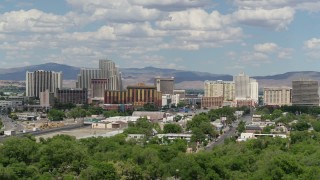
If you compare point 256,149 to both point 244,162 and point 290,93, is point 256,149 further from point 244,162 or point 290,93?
point 290,93

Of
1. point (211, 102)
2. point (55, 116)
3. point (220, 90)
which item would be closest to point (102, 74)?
point (220, 90)

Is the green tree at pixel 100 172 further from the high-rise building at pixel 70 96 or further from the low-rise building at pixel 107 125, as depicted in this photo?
the high-rise building at pixel 70 96

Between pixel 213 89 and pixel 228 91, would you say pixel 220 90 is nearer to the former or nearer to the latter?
pixel 213 89

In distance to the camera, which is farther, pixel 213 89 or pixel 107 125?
pixel 213 89

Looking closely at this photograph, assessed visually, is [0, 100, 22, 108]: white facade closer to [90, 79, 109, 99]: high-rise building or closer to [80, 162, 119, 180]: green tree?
[90, 79, 109, 99]: high-rise building

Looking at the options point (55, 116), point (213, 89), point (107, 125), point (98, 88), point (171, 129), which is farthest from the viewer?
point (213, 89)

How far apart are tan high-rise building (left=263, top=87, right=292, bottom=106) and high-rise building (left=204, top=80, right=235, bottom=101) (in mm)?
18752

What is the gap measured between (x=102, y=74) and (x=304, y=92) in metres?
63.6

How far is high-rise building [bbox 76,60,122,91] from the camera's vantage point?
150m

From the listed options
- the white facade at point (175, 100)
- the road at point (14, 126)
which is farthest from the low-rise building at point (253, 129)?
the white facade at point (175, 100)

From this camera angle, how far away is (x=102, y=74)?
508 feet

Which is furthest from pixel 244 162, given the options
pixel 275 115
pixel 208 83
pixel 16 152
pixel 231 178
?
pixel 208 83

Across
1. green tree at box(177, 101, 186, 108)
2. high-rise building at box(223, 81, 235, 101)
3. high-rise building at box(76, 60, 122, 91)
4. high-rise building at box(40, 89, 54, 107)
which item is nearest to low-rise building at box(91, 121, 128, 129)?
high-rise building at box(40, 89, 54, 107)

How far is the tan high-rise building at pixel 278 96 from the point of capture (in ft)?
360
